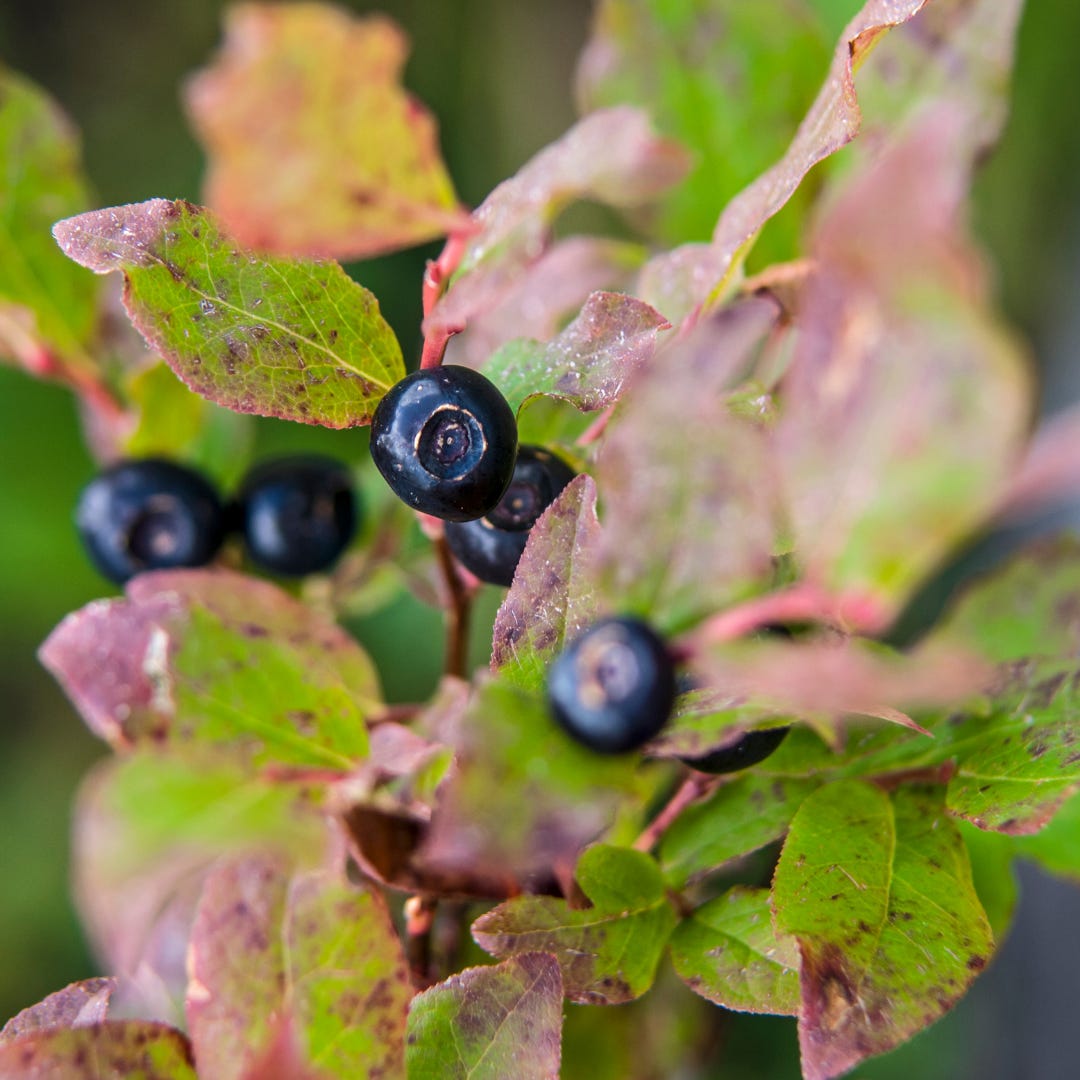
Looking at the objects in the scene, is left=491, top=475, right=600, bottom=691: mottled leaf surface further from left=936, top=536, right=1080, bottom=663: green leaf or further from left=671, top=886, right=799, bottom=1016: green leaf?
left=936, top=536, right=1080, bottom=663: green leaf

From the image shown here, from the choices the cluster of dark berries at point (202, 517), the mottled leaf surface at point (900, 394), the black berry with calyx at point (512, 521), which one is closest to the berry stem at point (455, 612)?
the black berry with calyx at point (512, 521)

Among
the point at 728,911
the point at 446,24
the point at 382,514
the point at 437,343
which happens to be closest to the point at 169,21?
the point at 446,24

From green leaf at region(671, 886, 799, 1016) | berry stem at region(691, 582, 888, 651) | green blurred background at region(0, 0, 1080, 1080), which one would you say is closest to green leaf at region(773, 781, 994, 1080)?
green leaf at region(671, 886, 799, 1016)

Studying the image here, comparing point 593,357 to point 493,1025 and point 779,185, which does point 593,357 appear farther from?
point 493,1025

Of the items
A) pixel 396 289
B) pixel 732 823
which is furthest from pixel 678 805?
pixel 396 289

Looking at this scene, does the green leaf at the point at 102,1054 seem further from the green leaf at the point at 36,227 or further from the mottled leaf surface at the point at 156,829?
the green leaf at the point at 36,227

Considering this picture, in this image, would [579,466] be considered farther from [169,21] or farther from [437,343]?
[169,21]
